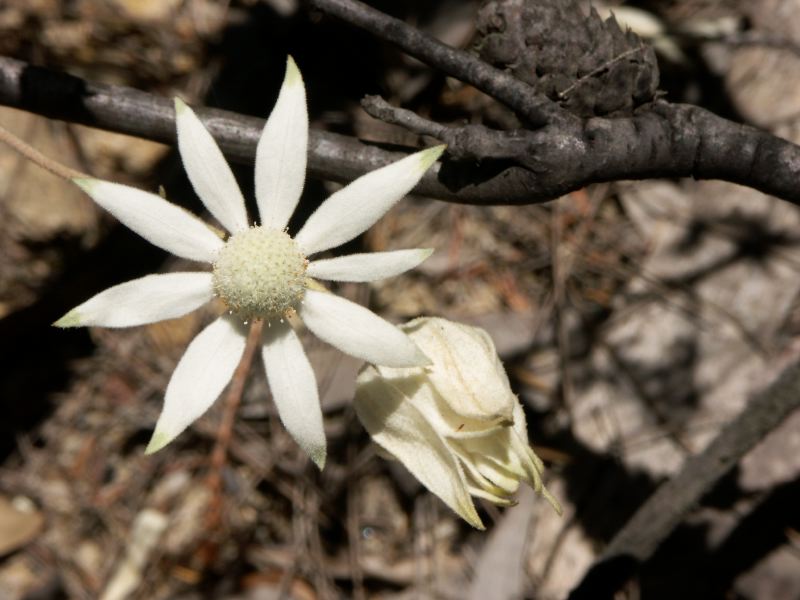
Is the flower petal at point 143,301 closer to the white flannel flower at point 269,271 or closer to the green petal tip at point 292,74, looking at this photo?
the white flannel flower at point 269,271

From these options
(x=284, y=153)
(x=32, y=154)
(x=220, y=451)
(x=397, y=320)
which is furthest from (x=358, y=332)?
(x=220, y=451)

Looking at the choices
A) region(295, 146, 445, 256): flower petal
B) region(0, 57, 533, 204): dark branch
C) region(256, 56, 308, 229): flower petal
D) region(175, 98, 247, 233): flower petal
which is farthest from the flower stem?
region(295, 146, 445, 256): flower petal

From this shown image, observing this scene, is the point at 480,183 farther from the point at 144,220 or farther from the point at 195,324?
the point at 195,324

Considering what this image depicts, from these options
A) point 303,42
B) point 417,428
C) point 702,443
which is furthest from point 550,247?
point 417,428

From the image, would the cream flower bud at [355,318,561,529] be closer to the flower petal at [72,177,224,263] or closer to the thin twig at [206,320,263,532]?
the flower petal at [72,177,224,263]

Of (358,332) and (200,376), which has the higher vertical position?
(358,332)

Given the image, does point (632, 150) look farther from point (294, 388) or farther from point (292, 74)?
point (294, 388)
